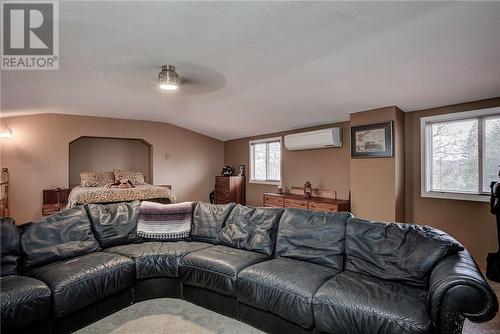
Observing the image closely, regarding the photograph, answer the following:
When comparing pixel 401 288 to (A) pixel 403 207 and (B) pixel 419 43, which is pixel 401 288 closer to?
(B) pixel 419 43

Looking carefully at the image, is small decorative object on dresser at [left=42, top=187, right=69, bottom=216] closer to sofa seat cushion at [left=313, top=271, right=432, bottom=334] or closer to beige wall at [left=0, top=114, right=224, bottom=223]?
beige wall at [left=0, top=114, right=224, bottom=223]

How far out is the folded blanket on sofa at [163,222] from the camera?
3.20m

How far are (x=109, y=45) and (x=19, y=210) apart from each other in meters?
4.90

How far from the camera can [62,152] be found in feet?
19.9

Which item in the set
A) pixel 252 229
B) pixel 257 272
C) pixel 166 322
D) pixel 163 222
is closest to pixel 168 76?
pixel 163 222

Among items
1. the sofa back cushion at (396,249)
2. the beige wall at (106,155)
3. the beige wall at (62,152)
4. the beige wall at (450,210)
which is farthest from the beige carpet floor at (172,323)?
the beige wall at (106,155)

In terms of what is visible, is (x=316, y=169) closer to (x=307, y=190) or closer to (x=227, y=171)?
(x=307, y=190)

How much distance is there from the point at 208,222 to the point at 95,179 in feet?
13.3

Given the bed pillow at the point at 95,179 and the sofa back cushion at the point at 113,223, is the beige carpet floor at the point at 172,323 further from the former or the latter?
the bed pillow at the point at 95,179

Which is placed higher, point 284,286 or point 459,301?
point 459,301

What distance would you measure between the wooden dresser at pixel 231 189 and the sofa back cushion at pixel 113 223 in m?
4.15

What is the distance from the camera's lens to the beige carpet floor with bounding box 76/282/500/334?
7.41 ft

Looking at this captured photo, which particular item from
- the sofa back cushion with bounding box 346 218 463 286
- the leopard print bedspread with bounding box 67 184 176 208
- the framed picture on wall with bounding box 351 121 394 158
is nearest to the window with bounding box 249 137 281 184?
the framed picture on wall with bounding box 351 121 394 158

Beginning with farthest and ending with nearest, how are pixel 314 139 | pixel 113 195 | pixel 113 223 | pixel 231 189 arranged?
pixel 231 189 < pixel 314 139 < pixel 113 195 < pixel 113 223
